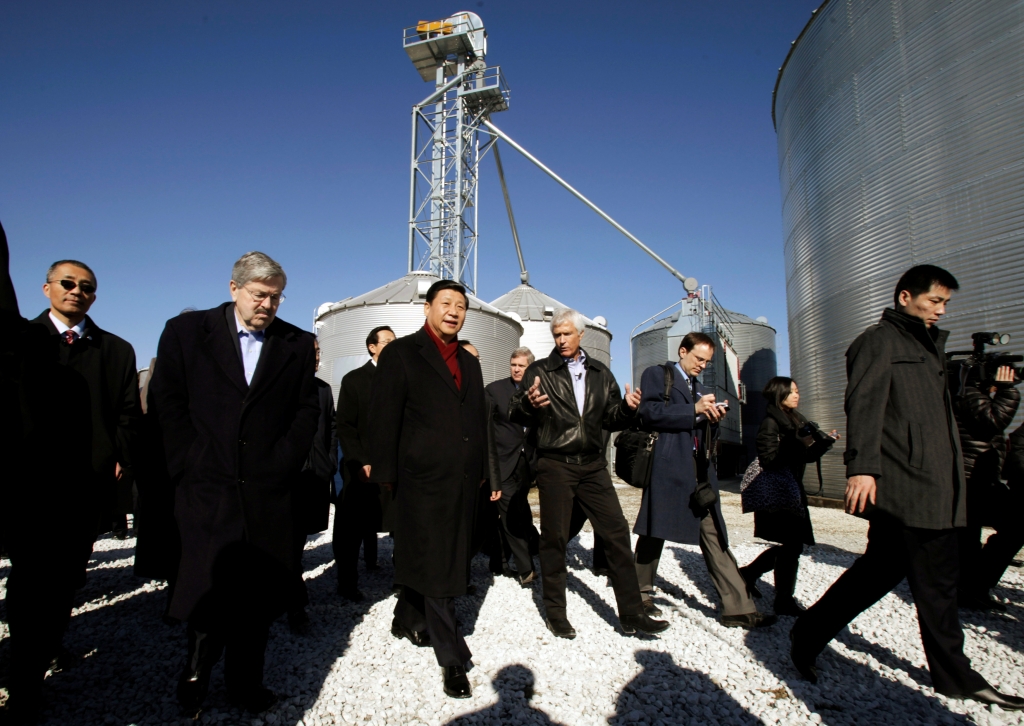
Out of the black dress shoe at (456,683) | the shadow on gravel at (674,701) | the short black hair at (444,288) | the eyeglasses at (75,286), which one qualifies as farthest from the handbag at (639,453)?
the eyeglasses at (75,286)

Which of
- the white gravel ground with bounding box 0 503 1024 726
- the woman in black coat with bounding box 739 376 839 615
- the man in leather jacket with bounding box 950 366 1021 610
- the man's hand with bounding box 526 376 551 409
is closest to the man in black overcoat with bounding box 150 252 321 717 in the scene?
the white gravel ground with bounding box 0 503 1024 726

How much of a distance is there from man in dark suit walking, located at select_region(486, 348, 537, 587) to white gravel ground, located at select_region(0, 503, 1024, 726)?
0.60 metres

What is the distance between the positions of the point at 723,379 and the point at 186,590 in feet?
62.3

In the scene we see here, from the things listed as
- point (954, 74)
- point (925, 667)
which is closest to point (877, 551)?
point (925, 667)

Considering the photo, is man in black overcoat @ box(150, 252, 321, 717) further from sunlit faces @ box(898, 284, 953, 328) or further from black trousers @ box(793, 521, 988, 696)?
sunlit faces @ box(898, 284, 953, 328)

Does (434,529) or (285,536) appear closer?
(285,536)

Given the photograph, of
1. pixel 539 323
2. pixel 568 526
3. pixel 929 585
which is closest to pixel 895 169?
pixel 929 585

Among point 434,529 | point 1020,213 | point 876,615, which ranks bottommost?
A: point 876,615

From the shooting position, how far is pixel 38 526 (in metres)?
2.59

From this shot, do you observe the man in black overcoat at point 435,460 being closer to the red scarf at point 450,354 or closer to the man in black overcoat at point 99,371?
the red scarf at point 450,354

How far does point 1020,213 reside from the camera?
710cm

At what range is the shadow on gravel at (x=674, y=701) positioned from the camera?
2.66 metres

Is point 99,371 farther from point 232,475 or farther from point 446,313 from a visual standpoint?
point 446,313

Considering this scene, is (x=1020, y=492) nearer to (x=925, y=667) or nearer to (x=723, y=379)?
(x=925, y=667)
